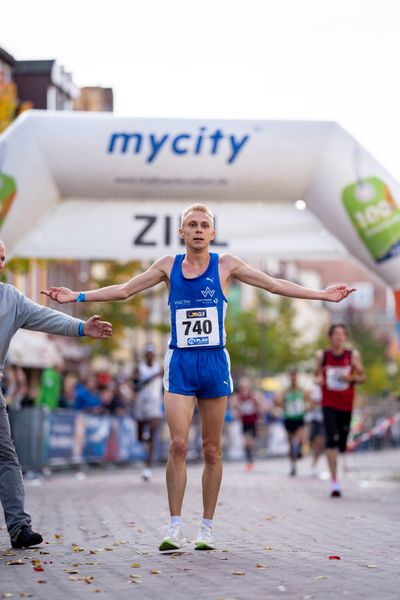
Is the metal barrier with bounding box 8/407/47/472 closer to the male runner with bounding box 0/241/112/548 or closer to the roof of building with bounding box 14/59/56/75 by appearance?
the male runner with bounding box 0/241/112/548

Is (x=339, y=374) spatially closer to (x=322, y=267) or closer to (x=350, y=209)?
(x=350, y=209)

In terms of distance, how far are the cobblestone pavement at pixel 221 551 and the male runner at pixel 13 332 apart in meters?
0.18

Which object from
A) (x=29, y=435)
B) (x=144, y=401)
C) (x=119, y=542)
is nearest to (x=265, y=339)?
(x=29, y=435)

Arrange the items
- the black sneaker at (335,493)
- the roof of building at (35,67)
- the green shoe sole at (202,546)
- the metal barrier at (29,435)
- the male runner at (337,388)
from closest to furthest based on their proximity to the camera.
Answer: the green shoe sole at (202,546)
the black sneaker at (335,493)
the male runner at (337,388)
the metal barrier at (29,435)
the roof of building at (35,67)

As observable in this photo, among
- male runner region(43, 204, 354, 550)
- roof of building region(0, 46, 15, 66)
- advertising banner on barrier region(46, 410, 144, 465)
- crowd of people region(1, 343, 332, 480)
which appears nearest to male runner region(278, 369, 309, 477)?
crowd of people region(1, 343, 332, 480)

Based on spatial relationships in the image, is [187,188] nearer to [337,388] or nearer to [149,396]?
[337,388]

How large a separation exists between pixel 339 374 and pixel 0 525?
6.21 m

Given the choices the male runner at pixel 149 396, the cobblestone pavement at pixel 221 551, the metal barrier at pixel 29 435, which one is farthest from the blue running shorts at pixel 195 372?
the metal barrier at pixel 29 435

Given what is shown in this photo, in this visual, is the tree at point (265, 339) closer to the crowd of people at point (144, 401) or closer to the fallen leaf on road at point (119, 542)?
the crowd of people at point (144, 401)

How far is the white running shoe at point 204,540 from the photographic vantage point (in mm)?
8320

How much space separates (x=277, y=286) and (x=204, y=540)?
1.62 metres

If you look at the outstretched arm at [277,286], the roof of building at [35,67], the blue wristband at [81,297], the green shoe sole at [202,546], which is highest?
the roof of building at [35,67]

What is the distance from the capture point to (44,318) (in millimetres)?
8492

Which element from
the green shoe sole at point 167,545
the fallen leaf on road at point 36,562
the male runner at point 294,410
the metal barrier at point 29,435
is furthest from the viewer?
the male runner at point 294,410
